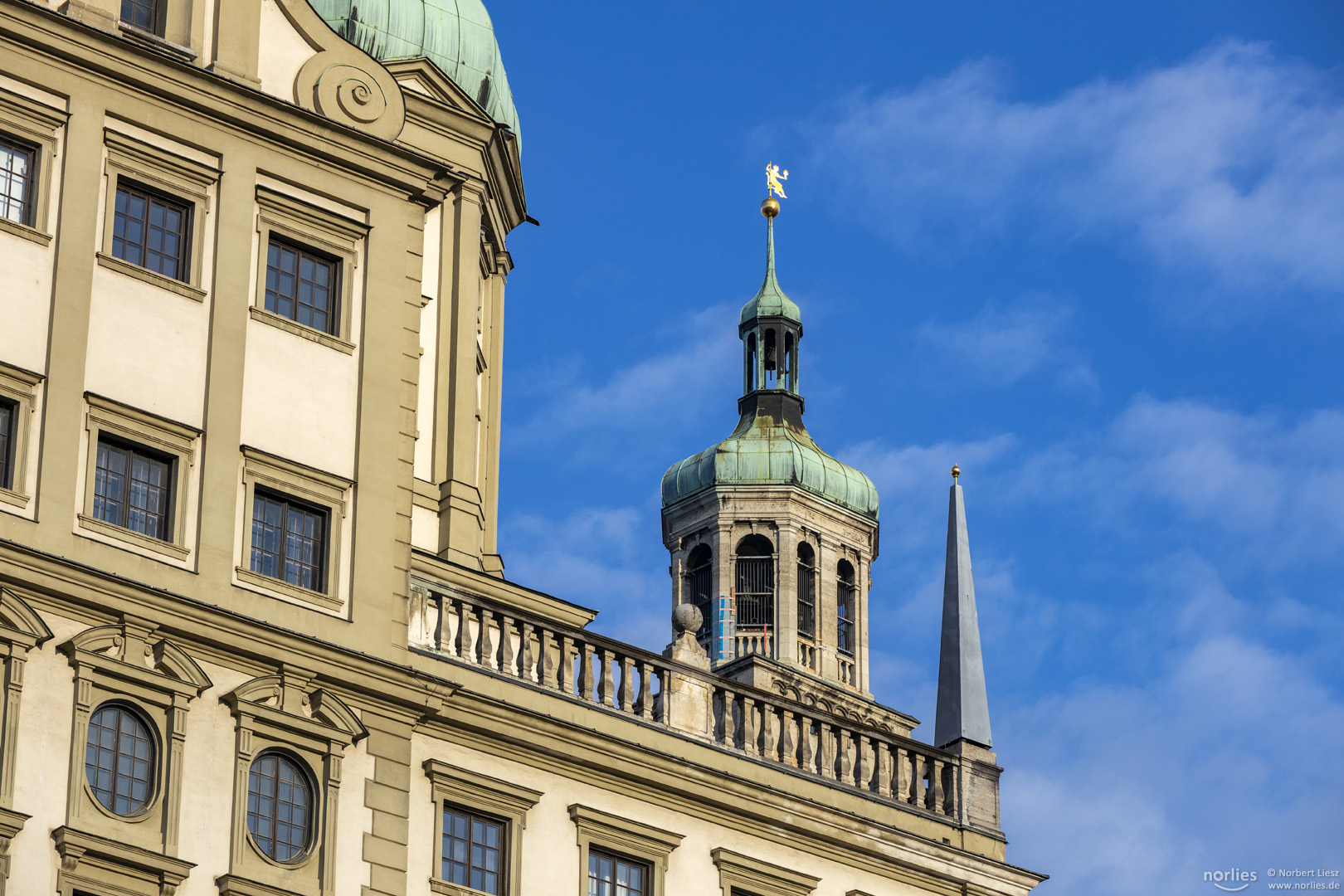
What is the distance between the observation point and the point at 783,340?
368 ft

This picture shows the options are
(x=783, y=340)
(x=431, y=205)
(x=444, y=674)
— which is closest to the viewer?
(x=444, y=674)

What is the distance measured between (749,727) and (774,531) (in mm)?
71055

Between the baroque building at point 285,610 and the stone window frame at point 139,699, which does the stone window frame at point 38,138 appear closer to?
the baroque building at point 285,610

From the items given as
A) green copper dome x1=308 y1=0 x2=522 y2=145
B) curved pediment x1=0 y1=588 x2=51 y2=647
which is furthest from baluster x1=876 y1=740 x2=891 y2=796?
green copper dome x1=308 y1=0 x2=522 y2=145

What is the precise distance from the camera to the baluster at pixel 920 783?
129ft

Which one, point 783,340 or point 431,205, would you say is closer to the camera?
point 431,205

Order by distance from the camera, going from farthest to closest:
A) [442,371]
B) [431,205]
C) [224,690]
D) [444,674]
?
[442,371] → [431,205] → [444,674] → [224,690]

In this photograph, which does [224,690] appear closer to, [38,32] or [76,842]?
[76,842]

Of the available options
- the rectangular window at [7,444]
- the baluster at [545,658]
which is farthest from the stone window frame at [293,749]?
the rectangular window at [7,444]

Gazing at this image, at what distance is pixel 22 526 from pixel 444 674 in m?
5.59

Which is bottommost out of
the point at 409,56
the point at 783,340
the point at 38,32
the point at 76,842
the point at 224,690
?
the point at 76,842

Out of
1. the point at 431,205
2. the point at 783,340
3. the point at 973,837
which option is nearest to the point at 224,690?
the point at 431,205

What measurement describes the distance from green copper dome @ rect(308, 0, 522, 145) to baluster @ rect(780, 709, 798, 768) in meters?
14.5

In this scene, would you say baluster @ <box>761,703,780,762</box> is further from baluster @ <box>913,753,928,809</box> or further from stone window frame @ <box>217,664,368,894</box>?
stone window frame @ <box>217,664,368,894</box>
